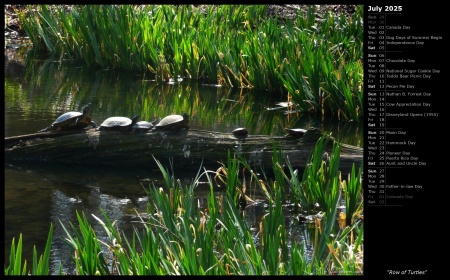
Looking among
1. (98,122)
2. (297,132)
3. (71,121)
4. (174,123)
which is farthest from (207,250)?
(98,122)

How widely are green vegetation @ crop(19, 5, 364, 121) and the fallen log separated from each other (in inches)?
74.5

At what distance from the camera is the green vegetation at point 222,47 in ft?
27.9

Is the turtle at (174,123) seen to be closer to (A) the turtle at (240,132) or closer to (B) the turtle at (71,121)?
(A) the turtle at (240,132)

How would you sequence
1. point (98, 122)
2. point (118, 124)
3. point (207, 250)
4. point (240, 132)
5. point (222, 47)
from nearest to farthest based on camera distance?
point (207, 250), point (240, 132), point (118, 124), point (98, 122), point (222, 47)

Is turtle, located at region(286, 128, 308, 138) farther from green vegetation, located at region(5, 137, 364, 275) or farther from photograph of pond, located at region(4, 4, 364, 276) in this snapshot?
green vegetation, located at region(5, 137, 364, 275)

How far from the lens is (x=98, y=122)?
8.29 m

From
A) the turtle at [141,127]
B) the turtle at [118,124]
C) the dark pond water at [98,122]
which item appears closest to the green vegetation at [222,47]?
the dark pond water at [98,122]

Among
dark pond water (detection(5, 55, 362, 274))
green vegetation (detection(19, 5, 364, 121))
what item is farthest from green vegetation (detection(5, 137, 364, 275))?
green vegetation (detection(19, 5, 364, 121))

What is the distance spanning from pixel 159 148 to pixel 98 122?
6.02 ft

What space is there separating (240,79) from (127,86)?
4.65ft

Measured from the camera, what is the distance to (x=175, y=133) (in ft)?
21.9

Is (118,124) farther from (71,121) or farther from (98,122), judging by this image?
(98,122)
